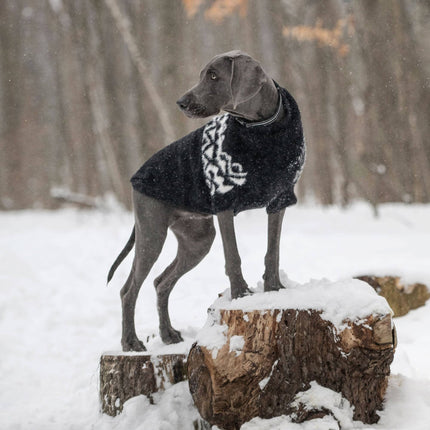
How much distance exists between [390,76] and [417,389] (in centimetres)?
750

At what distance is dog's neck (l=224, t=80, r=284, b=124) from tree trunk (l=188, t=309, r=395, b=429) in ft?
3.68

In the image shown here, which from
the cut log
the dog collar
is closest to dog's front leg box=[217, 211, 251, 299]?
the dog collar

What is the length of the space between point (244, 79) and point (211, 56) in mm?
10531

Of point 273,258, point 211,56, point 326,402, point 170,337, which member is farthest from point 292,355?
point 211,56

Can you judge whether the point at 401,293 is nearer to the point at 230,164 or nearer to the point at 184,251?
the point at 184,251

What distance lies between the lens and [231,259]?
10.4 ft

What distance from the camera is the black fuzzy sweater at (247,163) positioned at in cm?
307

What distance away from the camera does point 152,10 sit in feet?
33.3

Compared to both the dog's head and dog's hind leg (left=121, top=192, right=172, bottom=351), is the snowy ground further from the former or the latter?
the dog's head

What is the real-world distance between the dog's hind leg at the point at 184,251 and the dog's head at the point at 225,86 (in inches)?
40.1

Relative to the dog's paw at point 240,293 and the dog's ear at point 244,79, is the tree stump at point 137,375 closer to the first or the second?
the dog's paw at point 240,293

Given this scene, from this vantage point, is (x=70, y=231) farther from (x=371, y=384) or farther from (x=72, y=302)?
(x=371, y=384)

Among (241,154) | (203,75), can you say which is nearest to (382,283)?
(241,154)

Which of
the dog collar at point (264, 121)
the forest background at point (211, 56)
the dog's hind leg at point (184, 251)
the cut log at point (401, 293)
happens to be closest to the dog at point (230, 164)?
the dog collar at point (264, 121)
